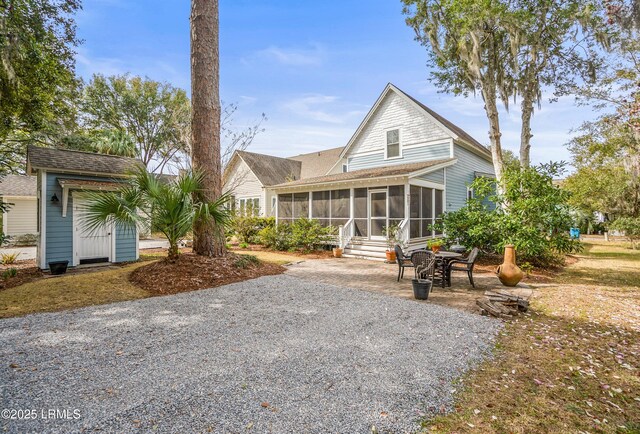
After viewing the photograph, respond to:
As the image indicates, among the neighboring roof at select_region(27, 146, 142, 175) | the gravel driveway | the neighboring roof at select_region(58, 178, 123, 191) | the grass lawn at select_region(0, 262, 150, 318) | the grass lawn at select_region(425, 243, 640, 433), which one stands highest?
the neighboring roof at select_region(27, 146, 142, 175)

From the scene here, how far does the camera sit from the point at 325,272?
902 centimetres

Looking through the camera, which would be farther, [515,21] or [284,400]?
[515,21]

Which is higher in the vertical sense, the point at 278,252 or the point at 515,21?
the point at 515,21

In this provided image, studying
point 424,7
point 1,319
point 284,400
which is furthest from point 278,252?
point 424,7

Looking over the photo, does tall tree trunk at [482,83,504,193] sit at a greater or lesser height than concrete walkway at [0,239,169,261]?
greater

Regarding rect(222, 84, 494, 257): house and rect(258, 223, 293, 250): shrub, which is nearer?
rect(222, 84, 494, 257): house

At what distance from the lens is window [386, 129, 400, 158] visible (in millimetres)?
16000

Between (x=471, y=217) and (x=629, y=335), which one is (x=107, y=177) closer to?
(x=471, y=217)

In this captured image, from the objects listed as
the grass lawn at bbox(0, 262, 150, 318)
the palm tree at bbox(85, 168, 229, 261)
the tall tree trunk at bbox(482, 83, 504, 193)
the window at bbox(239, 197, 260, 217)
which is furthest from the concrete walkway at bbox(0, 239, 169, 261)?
the tall tree trunk at bbox(482, 83, 504, 193)

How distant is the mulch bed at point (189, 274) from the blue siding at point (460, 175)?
10.5 meters

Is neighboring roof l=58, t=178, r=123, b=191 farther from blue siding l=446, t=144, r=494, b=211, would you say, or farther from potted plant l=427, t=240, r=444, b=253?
blue siding l=446, t=144, r=494, b=211

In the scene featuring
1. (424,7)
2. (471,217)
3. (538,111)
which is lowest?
(471,217)

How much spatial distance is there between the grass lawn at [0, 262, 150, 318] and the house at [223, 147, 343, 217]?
39.2ft

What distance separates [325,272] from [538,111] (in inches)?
464
